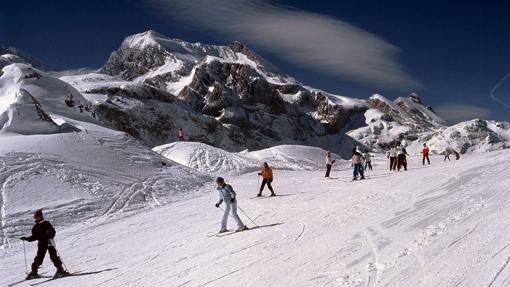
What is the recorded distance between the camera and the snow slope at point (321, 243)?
9.19 metres

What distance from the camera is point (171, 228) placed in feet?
57.2

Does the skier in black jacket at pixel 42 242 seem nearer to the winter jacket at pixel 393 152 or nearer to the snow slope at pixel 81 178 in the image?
the snow slope at pixel 81 178

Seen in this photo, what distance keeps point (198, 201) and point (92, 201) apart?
17.3 feet

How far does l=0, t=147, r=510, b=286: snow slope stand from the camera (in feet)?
30.1

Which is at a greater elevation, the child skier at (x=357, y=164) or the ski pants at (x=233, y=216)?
the child skier at (x=357, y=164)

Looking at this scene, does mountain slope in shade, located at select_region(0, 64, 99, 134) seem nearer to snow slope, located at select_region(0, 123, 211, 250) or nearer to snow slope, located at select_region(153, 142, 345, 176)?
snow slope, located at select_region(0, 123, 211, 250)

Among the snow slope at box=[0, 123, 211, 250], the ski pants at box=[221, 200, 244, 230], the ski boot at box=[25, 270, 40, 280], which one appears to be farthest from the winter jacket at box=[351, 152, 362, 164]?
the ski boot at box=[25, 270, 40, 280]

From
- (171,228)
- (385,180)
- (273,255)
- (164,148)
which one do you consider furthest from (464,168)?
(164,148)

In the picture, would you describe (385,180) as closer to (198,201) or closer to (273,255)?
(198,201)

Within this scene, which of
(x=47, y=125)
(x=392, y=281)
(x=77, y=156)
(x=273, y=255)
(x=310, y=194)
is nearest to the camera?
(x=392, y=281)

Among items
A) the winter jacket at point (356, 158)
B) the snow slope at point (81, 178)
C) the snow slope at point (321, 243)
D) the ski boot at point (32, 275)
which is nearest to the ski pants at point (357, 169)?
the winter jacket at point (356, 158)

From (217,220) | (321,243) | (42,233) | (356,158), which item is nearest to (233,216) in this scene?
(217,220)

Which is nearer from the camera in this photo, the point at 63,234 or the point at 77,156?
the point at 63,234

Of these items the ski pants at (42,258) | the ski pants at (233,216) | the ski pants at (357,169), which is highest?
the ski pants at (357,169)
